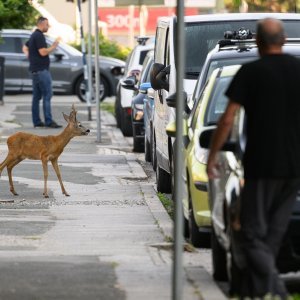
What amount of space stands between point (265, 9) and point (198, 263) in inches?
1759

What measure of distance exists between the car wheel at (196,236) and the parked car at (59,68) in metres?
25.0

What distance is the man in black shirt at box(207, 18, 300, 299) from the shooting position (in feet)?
26.6

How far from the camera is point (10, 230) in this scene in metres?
13.0

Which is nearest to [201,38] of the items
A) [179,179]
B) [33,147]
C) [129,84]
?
[33,147]

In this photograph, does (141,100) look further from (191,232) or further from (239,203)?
(239,203)

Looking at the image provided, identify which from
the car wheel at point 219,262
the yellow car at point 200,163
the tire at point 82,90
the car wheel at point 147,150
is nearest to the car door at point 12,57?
the tire at point 82,90

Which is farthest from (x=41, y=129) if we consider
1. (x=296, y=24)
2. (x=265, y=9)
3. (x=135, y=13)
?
(x=135, y=13)

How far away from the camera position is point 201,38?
55.1ft

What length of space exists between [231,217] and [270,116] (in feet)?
2.76

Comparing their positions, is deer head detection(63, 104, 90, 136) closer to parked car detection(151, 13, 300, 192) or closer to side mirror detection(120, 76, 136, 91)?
parked car detection(151, 13, 300, 192)

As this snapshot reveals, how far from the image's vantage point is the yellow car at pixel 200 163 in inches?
448

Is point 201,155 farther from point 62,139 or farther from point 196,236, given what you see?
point 62,139

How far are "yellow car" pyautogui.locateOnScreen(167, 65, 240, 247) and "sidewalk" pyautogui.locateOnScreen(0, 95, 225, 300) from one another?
0.81 feet

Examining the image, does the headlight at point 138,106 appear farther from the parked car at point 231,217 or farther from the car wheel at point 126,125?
the parked car at point 231,217
